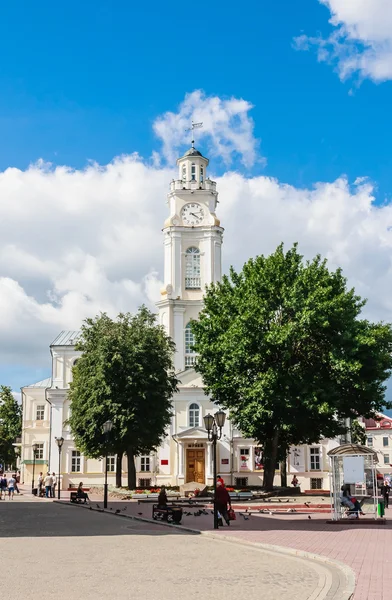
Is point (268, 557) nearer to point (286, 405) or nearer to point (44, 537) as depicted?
point (44, 537)

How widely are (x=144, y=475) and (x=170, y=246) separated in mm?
19657

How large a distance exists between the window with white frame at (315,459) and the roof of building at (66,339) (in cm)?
2391

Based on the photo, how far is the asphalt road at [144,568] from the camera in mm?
11055

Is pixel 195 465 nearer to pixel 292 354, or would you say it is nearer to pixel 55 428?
pixel 55 428

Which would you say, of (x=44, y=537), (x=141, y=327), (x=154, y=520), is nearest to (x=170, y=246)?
(x=141, y=327)

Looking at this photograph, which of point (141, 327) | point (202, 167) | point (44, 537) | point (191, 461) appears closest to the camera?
point (44, 537)

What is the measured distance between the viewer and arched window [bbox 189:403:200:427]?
57.1 meters

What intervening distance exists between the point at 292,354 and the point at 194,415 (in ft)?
67.3

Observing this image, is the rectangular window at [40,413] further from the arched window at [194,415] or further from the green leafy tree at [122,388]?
the green leafy tree at [122,388]

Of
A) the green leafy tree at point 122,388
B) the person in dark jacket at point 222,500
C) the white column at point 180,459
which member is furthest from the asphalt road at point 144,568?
the white column at point 180,459

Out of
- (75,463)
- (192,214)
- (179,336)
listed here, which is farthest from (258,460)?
(192,214)

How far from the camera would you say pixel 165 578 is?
1237 centimetres

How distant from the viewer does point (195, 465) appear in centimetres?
5497

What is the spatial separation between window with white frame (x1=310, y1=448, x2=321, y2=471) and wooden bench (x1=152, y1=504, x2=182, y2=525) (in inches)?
1322
